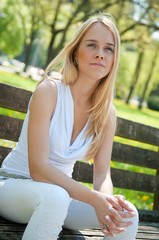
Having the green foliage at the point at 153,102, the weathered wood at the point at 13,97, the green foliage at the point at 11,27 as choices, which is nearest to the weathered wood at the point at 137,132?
the weathered wood at the point at 13,97

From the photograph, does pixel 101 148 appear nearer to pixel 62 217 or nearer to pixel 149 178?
pixel 62 217

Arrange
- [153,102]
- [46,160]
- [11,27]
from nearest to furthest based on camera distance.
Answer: [46,160]
[11,27]
[153,102]

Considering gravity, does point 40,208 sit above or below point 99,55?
below

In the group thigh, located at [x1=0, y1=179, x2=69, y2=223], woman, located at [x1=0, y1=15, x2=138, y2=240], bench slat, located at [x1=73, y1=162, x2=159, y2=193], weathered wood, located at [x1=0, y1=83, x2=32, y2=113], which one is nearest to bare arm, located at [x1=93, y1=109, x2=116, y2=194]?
woman, located at [x1=0, y1=15, x2=138, y2=240]

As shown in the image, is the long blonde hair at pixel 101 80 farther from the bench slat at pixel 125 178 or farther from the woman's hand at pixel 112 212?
the bench slat at pixel 125 178

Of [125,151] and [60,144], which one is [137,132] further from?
[60,144]

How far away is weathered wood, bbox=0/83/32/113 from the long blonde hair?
0.67 meters

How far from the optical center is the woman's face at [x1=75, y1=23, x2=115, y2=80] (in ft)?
9.56

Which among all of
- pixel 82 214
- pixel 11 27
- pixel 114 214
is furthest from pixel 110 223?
pixel 11 27

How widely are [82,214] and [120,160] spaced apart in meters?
1.62

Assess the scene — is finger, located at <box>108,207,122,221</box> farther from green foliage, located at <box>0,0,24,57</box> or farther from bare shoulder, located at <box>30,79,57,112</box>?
green foliage, located at <box>0,0,24,57</box>

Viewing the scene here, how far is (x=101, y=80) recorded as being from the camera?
311 centimetres

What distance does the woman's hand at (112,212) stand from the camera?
254 centimetres

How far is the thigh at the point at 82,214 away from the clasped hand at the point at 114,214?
0.75 feet
